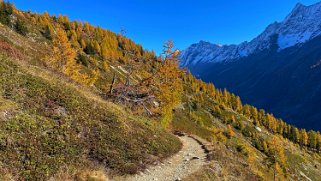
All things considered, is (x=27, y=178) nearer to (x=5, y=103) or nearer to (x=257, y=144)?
(x=5, y=103)

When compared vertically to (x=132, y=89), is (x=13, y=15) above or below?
above

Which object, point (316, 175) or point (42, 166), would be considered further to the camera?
point (316, 175)

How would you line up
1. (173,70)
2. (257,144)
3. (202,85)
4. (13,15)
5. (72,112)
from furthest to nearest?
(202,85), (257,144), (13,15), (173,70), (72,112)

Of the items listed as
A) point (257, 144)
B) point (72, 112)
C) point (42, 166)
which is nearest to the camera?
point (42, 166)

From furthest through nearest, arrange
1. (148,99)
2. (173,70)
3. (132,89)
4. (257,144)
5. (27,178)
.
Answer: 1. (257,144)
2. (173,70)
3. (148,99)
4. (132,89)
5. (27,178)

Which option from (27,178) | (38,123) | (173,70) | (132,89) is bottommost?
(27,178)

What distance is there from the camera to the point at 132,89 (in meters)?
42.8

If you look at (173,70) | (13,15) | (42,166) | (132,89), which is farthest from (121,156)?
(13,15)

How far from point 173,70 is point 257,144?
254 ft

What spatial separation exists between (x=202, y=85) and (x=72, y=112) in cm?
18047

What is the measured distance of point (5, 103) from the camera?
1691cm

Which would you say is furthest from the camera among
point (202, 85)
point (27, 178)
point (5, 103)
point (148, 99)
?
point (202, 85)

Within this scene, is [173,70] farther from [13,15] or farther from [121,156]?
[13,15]

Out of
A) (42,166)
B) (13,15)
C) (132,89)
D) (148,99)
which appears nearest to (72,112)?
(42,166)
